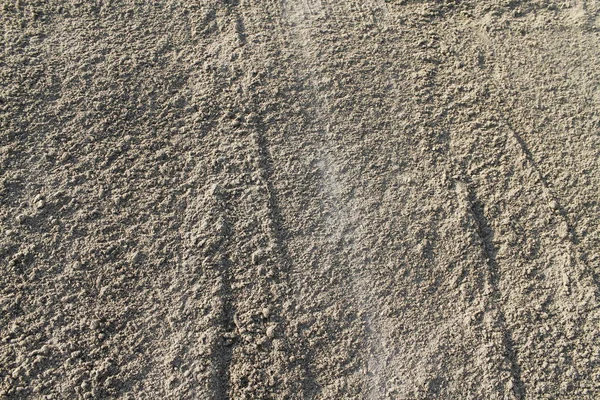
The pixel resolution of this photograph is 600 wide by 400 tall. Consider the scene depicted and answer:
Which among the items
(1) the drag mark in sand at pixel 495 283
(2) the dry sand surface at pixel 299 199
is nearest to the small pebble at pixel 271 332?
(2) the dry sand surface at pixel 299 199

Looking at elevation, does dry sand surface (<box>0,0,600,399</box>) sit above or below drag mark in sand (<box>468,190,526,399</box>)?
above

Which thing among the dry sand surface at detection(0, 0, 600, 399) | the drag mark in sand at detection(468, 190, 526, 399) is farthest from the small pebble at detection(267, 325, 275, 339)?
the drag mark in sand at detection(468, 190, 526, 399)

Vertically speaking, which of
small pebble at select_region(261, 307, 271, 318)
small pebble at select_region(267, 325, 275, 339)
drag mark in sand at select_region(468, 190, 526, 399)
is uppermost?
small pebble at select_region(261, 307, 271, 318)

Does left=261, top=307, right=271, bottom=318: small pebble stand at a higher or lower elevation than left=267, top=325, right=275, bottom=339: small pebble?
higher

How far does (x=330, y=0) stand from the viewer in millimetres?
2512

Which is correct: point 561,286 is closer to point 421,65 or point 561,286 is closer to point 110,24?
point 421,65

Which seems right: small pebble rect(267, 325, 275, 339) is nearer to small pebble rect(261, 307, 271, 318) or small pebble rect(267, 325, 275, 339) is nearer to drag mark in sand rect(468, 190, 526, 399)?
small pebble rect(261, 307, 271, 318)

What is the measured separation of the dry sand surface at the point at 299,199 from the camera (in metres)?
1.80

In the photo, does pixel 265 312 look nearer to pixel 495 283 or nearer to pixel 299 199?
pixel 299 199

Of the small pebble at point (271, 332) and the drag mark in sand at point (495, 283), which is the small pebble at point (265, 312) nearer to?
the small pebble at point (271, 332)

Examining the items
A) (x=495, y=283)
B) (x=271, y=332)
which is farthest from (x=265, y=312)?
(x=495, y=283)

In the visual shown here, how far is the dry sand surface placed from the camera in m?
1.80

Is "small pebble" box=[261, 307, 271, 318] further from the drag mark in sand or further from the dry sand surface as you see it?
the drag mark in sand

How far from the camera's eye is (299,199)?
6.75 feet
